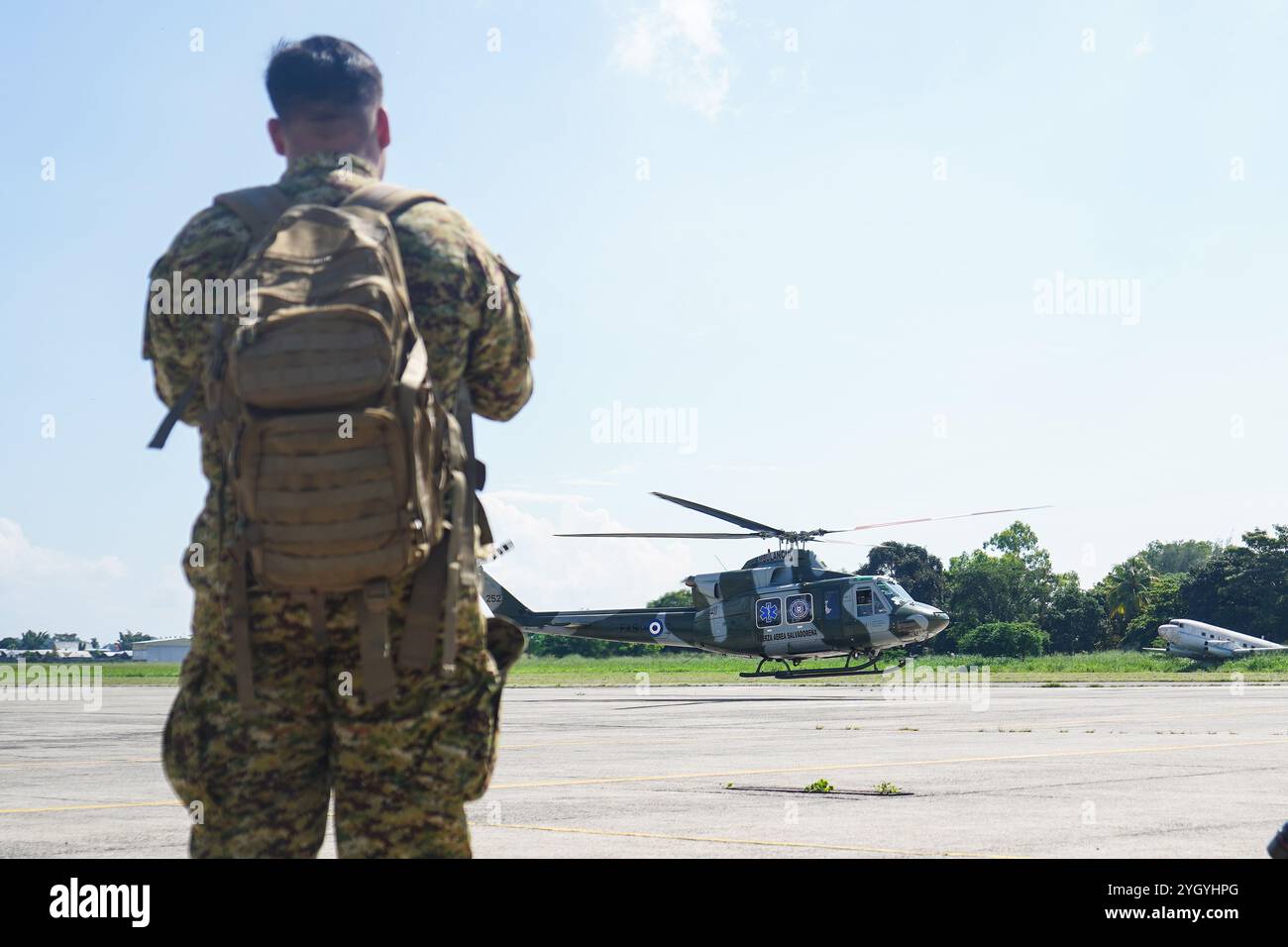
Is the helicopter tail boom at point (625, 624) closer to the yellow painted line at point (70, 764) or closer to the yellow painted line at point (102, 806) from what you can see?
the yellow painted line at point (70, 764)

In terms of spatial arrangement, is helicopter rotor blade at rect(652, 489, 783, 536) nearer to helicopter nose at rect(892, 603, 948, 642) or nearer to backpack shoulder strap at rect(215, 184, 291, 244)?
helicopter nose at rect(892, 603, 948, 642)

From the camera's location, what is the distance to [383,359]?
2.99 metres

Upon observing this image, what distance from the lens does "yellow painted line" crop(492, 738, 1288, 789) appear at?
33.0 ft

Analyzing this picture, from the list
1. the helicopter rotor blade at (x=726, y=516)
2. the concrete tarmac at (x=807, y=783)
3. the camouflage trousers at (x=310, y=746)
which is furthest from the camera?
the helicopter rotor blade at (x=726, y=516)

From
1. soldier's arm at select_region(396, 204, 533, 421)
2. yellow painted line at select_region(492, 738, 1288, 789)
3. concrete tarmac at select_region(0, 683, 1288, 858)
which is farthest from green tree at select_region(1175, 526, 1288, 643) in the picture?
soldier's arm at select_region(396, 204, 533, 421)

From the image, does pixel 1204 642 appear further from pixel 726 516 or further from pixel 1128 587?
pixel 1128 587

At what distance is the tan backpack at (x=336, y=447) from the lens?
9.71 feet

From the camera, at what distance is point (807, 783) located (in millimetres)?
9797

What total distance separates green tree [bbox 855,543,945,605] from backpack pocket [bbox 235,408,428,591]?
95.3 m

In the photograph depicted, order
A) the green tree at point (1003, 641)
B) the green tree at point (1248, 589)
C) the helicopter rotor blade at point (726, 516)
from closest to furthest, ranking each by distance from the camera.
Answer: the helicopter rotor blade at point (726, 516)
the green tree at point (1003, 641)
the green tree at point (1248, 589)

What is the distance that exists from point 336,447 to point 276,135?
1.12m

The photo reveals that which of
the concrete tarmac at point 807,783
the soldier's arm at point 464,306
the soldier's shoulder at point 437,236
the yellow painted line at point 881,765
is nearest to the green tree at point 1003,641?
the concrete tarmac at point 807,783

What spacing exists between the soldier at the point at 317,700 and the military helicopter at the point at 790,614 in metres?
24.8

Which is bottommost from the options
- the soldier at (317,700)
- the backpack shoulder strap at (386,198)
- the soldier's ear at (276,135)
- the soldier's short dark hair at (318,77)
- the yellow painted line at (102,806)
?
the yellow painted line at (102,806)
